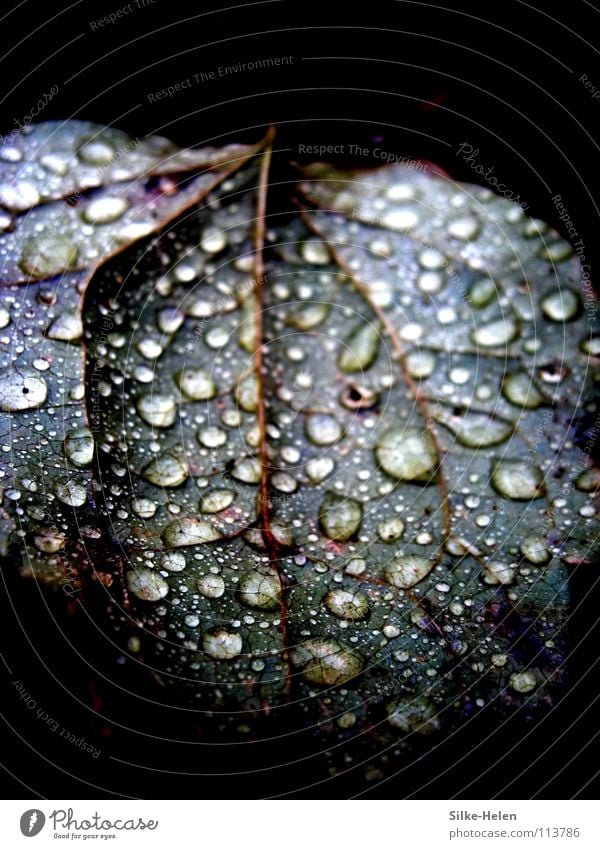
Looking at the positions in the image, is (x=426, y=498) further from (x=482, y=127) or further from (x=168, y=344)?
(x=482, y=127)

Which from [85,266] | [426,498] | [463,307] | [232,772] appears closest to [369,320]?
[463,307]

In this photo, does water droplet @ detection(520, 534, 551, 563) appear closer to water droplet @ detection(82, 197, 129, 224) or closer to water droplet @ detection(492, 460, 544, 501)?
water droplet @ detection(492, 460, 544, 501)

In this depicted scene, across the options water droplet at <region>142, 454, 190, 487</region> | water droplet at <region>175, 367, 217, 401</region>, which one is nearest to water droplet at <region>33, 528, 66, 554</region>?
water droplet at <region>142, 454, 190, 487</region>

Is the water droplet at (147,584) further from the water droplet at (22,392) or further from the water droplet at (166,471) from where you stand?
the water droplet at (22,392)

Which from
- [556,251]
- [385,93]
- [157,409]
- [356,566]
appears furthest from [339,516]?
[385,93]

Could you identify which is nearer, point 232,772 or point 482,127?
point 232,772
